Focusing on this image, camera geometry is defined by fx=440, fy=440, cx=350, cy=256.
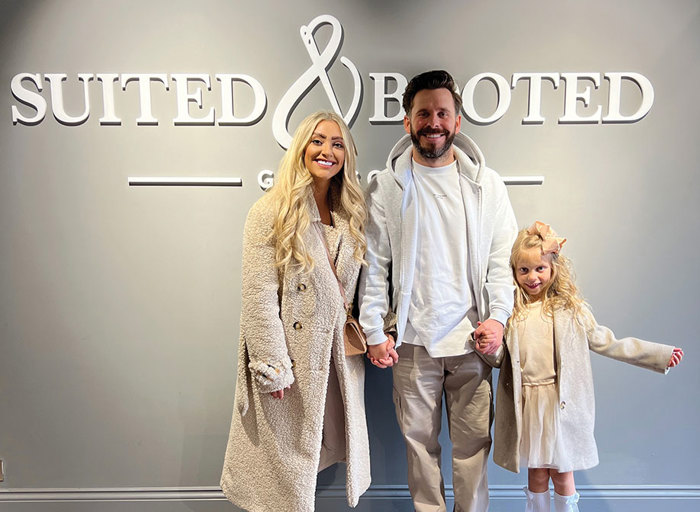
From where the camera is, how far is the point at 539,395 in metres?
1.72

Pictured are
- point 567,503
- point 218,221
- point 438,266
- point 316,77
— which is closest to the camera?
point 438,266

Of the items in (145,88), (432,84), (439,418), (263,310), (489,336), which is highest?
(145,88)

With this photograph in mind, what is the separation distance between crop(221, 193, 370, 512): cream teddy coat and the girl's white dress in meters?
0.66

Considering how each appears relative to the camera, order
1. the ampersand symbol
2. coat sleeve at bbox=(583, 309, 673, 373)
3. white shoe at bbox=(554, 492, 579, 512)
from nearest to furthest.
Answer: coat sleeve at bbox=(583, 309, 673, 373)
white shoe at bbox=(554, 492, 579, 512)
the ampersand symbol

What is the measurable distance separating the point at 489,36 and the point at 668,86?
840 millimetres

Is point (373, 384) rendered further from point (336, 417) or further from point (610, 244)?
point (610, 244)

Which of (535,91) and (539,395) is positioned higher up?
(535,91)

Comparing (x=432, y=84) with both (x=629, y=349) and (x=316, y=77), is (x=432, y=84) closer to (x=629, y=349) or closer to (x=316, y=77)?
(x=316, y=77)

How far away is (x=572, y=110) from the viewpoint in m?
1.97

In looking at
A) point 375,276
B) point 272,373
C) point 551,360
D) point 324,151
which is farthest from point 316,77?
point 551,360

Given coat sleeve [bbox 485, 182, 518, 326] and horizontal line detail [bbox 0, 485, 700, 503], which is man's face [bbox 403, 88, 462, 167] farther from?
horizontal line detail [bbox 0, 485, 700, 503]

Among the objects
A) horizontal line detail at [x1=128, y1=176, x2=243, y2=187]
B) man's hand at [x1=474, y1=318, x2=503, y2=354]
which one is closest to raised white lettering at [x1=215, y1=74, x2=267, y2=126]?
horizontal line detail at [x1=128, y1=176, x2=243, y2=187]

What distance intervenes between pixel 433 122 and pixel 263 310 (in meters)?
0.93

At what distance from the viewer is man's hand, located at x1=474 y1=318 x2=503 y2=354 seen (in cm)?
162
